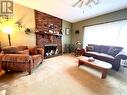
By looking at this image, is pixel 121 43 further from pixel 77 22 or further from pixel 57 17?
pixel 57 17

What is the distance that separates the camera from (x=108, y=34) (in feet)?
→ 14.6

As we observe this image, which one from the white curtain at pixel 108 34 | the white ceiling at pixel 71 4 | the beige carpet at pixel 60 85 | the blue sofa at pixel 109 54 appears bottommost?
the beige carpet at pixel 60 85

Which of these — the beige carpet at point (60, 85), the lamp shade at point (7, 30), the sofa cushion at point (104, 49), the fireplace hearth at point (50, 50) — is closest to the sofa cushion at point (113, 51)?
the sofa cushion at point (104, 49)

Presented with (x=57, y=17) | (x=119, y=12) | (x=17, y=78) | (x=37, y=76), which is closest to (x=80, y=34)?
(x=57, y=17)

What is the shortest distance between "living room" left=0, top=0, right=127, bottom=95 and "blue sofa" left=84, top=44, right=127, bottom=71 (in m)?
0.18

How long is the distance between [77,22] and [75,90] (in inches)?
196

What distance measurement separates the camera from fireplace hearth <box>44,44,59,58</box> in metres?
5.14

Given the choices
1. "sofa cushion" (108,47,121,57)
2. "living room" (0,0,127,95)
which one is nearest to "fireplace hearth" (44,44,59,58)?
"living room" (0,0,127,95)

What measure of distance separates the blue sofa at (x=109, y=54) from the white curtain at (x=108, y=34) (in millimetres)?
407

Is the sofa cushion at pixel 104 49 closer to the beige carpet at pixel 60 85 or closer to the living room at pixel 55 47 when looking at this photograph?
the living room at pixel 55 47

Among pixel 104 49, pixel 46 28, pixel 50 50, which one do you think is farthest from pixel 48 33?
pixel 104 49

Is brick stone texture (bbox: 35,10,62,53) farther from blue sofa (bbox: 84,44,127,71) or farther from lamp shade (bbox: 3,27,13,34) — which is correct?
blue sofa (bbox: 84,44,127,71)

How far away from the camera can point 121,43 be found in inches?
158

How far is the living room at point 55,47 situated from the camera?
216cm
